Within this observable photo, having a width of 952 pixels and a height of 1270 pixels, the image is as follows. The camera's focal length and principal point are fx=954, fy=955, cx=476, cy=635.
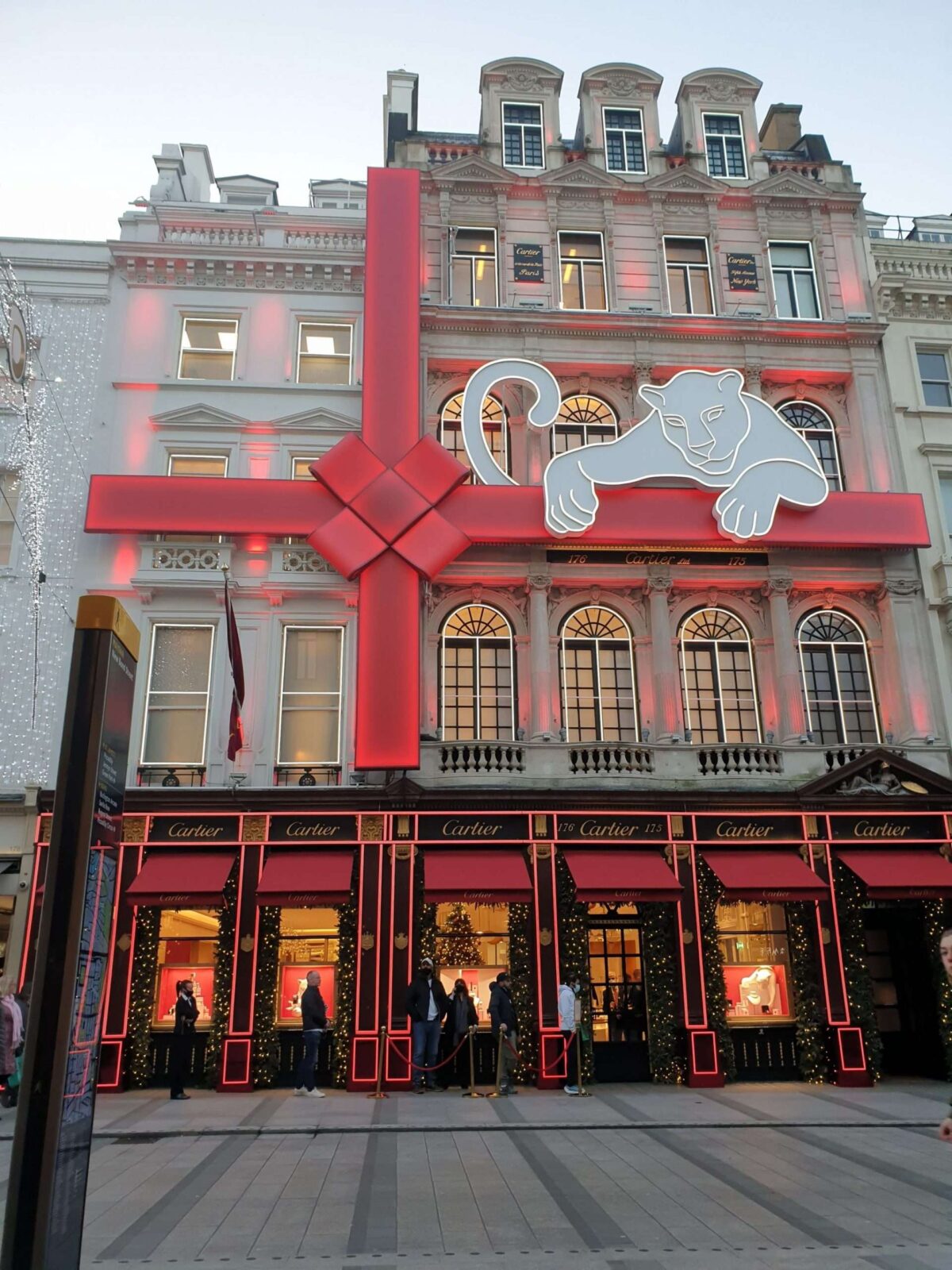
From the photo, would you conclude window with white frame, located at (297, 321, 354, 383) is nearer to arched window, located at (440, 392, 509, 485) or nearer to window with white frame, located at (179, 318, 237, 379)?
window with white frame, located at (179, 318, 237, 379)

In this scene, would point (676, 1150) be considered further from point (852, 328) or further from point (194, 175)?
point (194, 175)

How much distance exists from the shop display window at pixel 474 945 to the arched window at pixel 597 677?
13.7 feet

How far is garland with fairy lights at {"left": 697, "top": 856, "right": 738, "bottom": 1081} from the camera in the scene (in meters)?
18.2

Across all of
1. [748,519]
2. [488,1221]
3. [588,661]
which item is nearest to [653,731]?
[588,661]

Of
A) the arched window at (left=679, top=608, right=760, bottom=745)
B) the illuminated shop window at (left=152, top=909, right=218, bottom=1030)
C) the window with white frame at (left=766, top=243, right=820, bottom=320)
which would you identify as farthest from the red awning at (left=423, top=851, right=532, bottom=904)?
the window with white frame at (left=766, top=243, right=820, bottom=320)

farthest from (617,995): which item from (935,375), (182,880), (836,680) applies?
(935,375)

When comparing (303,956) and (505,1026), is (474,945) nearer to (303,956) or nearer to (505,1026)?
(505,1026)

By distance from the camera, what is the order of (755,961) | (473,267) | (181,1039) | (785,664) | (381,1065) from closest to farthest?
(181,1039)
(381,1065)
(755,961)
(785,664)
(473,267)

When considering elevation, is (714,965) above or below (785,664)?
below

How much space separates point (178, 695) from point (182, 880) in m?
4.26

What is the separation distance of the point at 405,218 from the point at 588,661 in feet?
37.8

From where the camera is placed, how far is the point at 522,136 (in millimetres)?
25812

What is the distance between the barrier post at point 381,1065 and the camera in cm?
1614

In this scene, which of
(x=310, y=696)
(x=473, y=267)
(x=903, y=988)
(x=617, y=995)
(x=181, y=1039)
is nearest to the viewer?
(x=181, y=1039)
